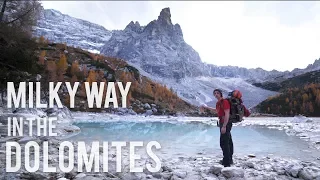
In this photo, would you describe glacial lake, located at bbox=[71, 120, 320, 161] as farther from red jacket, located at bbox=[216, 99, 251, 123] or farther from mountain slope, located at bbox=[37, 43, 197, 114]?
mountain slope, located at bbox=[37, 43, 197, 114]

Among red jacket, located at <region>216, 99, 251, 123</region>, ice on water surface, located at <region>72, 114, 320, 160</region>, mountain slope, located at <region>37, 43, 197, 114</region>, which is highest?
mountain slope, located at <region>37, 43, 197, 114</region>

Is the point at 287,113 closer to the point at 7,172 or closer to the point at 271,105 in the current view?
the point at 271,105

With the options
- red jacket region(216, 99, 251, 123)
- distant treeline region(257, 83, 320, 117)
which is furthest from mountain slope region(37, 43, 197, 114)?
red jacket region(216, 99, 251, 123)

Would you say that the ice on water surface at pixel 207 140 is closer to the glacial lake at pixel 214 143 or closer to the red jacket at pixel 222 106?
the glacial lake at pixel 214 143

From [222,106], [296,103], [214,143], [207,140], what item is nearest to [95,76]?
[296,103]

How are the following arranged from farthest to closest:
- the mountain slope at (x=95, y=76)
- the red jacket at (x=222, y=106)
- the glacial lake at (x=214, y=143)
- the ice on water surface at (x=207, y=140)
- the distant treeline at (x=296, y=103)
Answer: the distant treeline at (x=296, y=103) < the mountain slope at (x=95, y=76) < the ice on water surface at (x=207, y=140) < the glacial lake at (x=214, y=143) < the red jacket at (x=222, y=106)

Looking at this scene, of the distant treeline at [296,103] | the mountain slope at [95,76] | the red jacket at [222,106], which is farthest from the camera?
the distant treeline at [296,103]

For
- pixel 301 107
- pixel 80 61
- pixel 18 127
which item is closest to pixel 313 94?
pixel 301 107

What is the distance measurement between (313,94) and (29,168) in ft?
588

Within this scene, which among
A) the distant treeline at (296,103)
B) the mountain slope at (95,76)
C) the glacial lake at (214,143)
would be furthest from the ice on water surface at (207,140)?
the distant treeline at (296,103)

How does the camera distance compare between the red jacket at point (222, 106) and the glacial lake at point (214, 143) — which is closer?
the red jacket at point (222, 106)

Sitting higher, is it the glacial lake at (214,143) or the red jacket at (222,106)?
the red jacket at (222,106)

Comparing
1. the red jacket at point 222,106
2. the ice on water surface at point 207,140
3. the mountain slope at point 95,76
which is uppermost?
the mountain slope at point 95,76

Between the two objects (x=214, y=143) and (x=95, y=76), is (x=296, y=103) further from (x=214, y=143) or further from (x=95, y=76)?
(x=214, y=143)
